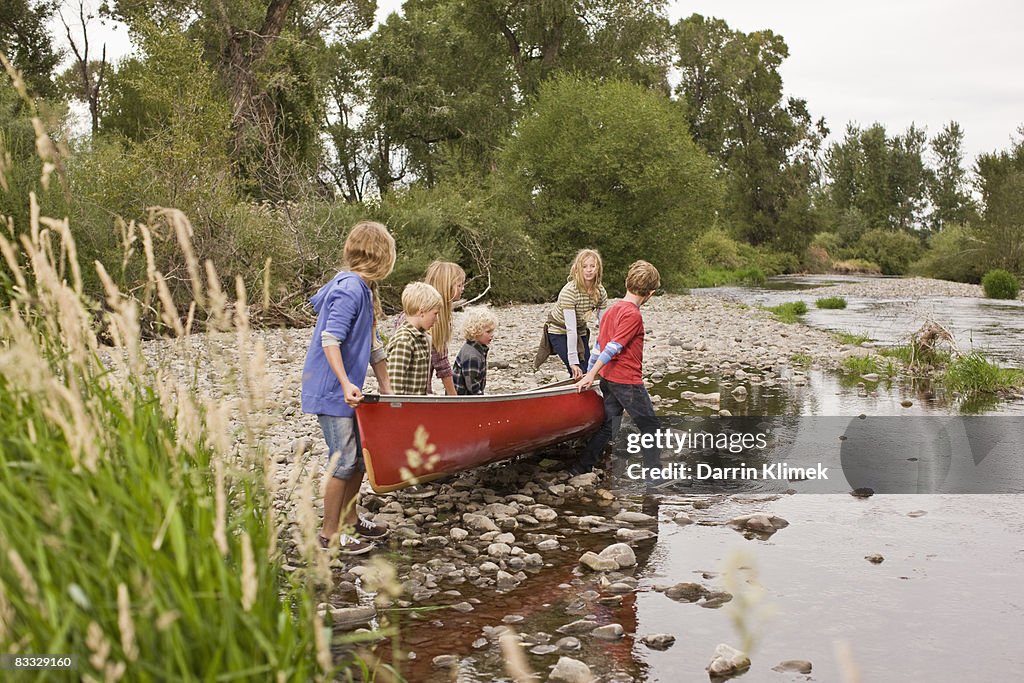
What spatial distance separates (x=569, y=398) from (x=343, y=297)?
101 inches

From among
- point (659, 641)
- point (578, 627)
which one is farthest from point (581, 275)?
point (659, 641)

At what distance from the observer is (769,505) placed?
641 centimetres

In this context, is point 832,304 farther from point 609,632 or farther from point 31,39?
point 31,39

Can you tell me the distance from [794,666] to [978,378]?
26.6 ft

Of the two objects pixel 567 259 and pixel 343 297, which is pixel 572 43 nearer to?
pixel 567 259

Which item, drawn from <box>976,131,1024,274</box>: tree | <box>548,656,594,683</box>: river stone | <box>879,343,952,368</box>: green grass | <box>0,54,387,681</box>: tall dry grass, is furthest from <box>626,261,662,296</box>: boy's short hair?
<box>976,131,1024,274</box>: tree

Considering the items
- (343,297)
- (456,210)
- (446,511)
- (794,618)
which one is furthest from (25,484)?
(456,210)

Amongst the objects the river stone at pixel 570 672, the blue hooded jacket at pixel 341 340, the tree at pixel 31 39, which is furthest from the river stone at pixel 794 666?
the tree at pixel 31 39

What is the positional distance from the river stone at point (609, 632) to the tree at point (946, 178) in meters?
70.0

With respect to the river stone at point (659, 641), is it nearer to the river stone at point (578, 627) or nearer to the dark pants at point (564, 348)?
the river stone at point (578, 627)

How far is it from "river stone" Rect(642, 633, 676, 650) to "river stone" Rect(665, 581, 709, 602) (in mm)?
537

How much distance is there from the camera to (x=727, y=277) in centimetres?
4316

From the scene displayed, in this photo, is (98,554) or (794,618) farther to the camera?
(794,618)

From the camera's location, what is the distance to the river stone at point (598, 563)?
5.01 metres
